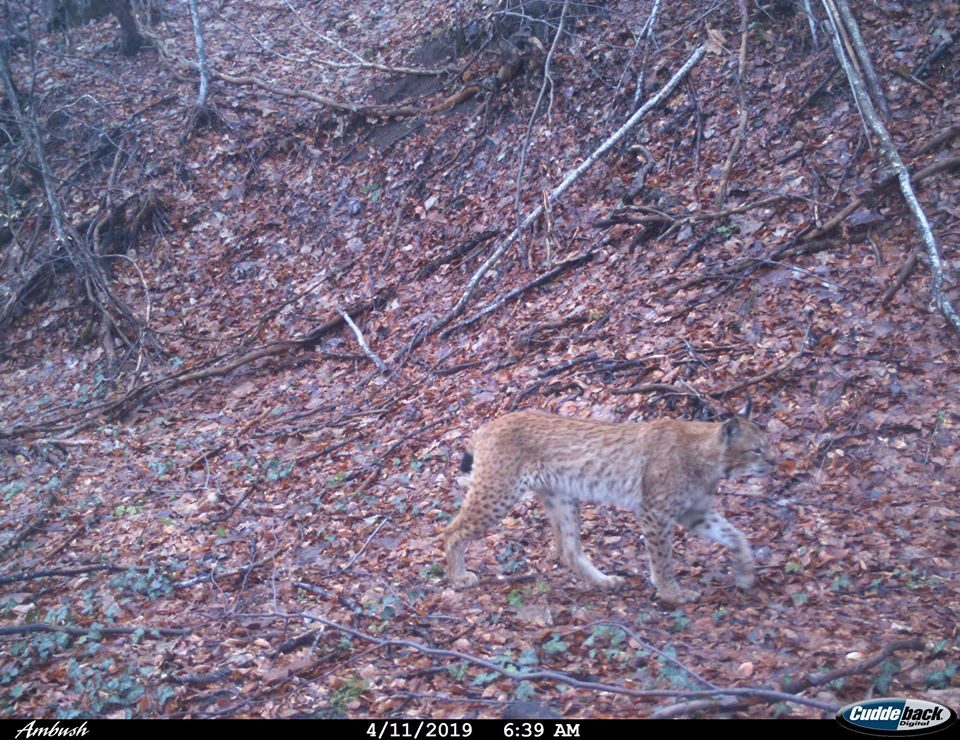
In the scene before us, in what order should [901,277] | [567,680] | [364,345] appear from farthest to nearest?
[364,345] → [901,277] → [567,680]

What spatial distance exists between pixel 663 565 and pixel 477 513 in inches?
55.7

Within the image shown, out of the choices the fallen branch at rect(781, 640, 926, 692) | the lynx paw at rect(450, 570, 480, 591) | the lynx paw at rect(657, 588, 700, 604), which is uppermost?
the fallen branch at rect(781, 640, 926, 692)

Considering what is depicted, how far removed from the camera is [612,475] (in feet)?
21.0

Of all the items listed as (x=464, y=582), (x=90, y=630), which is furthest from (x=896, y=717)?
(x=90, y=630)

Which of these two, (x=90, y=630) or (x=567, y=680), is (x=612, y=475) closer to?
(x=567, y=680)

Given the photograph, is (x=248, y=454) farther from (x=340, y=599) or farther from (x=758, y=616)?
(x=758, y=616)

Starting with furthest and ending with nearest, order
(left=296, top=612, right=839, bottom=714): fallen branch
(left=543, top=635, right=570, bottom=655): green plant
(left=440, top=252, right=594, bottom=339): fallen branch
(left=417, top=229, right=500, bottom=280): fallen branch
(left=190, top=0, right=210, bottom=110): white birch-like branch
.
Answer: (left=190, top=0, right=210, bottom=110): white birch-like branch, (left=417, top=229, right=500, bottom=280): fallen branch, (left=440, top=252, right=594, bottom=339): fallen branch, (left=543, top=635, right=570, bottom=655): green plant, (left=296, top=612, right=839, bottom=714): fallen branch

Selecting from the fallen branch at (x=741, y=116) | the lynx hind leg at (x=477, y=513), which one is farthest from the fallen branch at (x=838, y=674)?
the fallen branch at (x=741, y=116)

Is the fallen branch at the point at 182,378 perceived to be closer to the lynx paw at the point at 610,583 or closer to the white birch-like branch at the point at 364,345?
the white birch-like branch at the point at 364,345

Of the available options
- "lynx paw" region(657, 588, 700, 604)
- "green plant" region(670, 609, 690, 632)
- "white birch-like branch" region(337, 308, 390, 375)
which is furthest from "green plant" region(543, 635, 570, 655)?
"white birch-like branch" region(337, 308, 390, 375)

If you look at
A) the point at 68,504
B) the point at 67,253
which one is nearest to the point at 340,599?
the point at 68,504

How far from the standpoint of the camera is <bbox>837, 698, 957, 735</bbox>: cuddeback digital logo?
405 centimetres

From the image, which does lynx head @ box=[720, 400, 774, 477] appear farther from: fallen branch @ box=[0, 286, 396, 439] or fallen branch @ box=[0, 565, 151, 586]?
fallen branch @ box=[0, 286, 396, 439]

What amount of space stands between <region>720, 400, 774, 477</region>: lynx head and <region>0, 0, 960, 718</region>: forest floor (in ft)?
2.07
